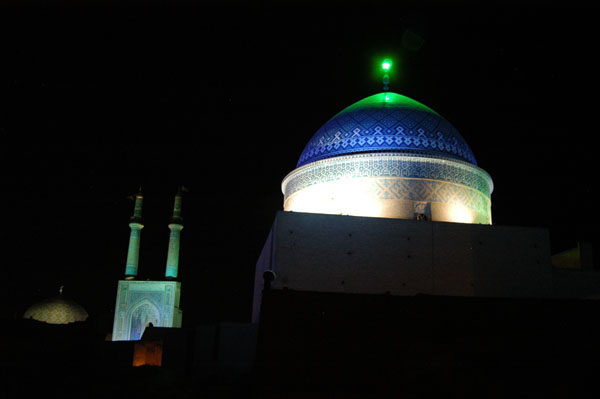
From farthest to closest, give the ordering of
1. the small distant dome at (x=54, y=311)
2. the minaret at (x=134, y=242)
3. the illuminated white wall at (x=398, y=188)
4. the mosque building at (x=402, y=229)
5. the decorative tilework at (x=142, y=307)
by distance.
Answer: the small distant dome at (x=54, y=311)
the minaret at (x=134, y=242)
the decorative tilework at (x=142, y=307)
the illuminated white wall at (x=398, y=188)
the mosque building at (x=402, y=229)

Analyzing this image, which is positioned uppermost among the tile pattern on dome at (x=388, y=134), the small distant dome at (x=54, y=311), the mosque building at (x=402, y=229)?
the tile pattern on dome at (x=388, y=134)

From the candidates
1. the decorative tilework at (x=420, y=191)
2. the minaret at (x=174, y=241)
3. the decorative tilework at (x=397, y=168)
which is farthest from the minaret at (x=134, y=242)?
the decorative tilework at (x=420, y=191)

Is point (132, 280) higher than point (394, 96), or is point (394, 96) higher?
point (394, 96)

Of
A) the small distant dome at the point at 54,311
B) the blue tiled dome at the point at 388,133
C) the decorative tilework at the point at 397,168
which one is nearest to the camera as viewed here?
the decorative tilework at the point at 397,168

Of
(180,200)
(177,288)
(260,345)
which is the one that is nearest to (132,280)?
(177,288)

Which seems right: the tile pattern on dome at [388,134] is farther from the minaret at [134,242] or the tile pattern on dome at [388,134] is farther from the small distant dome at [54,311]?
the small distant dome at [54,311]

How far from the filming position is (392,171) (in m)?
9.27

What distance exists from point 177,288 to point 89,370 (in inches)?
→ 484

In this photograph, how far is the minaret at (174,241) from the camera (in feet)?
→ 62.1

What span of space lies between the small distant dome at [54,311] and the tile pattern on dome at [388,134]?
53.3 feet

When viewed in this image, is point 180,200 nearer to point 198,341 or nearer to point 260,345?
point 198,341

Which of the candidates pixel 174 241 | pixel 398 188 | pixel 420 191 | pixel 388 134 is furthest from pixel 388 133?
pixel 174 241

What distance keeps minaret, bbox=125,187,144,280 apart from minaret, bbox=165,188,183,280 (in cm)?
112

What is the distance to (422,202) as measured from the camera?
914 cm
